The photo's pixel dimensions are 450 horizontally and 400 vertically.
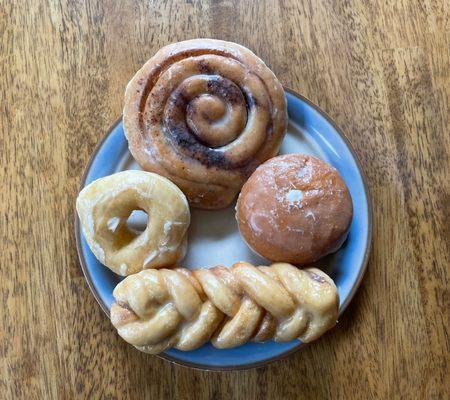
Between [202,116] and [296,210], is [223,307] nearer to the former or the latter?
[296,210]

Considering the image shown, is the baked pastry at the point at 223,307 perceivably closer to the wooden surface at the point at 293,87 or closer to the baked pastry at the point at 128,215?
the baked pastry at the point at 128,215

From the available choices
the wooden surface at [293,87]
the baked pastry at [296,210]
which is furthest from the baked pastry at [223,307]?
the wooden surface at [293,87]

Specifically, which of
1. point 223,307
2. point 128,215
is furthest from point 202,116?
point 223,307

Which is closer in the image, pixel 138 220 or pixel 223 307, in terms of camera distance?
pixel 223 307

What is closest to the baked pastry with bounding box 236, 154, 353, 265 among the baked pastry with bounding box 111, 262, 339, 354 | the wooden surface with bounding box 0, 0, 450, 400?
the baked pastry with bounding box 111, 262, 339, 354

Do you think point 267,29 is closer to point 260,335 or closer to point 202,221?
point 202,221

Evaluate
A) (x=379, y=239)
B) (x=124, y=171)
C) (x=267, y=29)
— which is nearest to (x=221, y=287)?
(x=124, y=171)

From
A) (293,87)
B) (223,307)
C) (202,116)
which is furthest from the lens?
(293,87)
